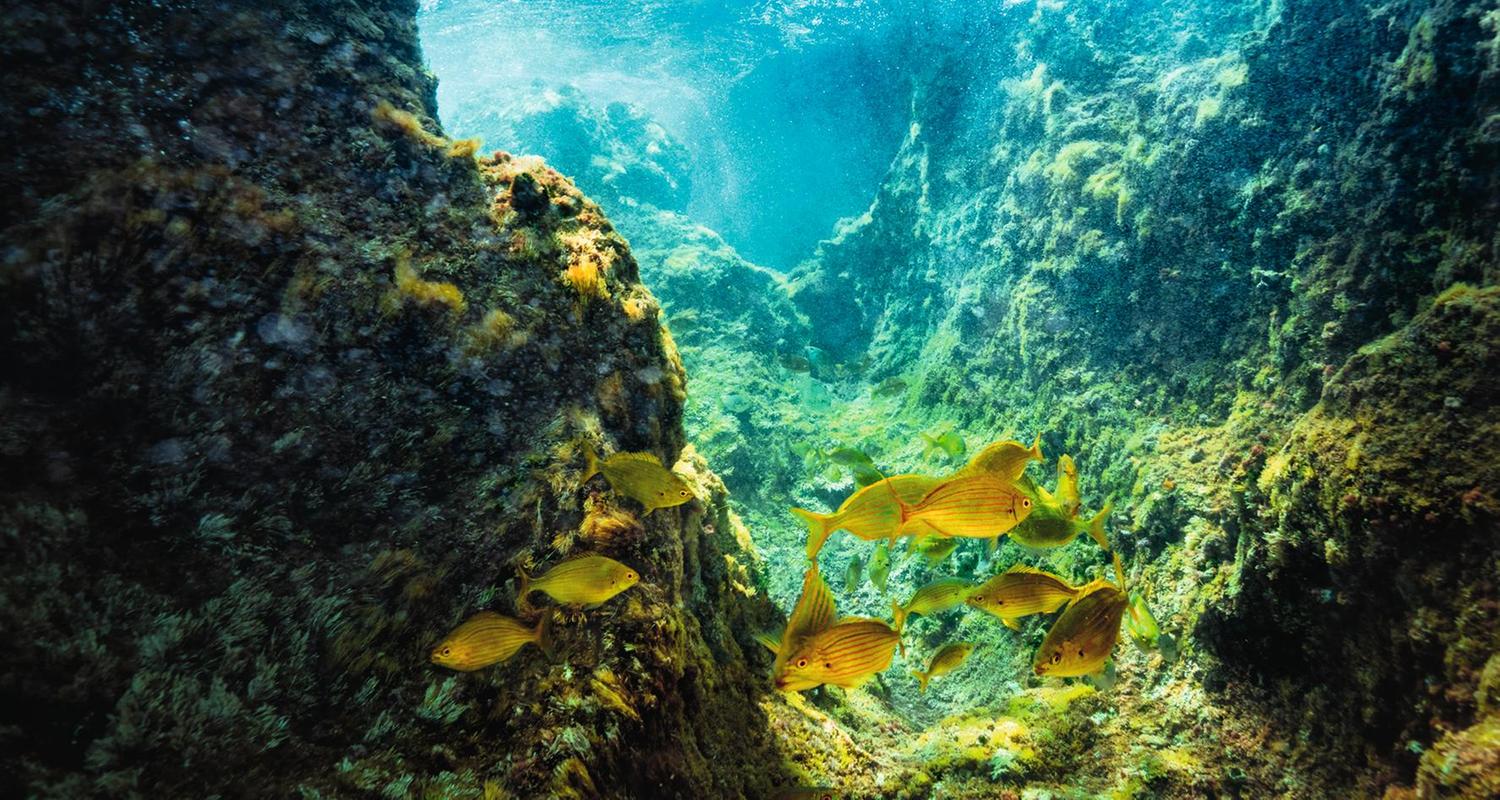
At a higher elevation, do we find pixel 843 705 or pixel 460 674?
pixel 460 674

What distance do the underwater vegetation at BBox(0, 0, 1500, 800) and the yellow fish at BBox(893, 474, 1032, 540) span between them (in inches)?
1.1

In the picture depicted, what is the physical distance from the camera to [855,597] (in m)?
8.24

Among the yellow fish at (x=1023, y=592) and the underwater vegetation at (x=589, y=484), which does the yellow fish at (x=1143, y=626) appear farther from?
the yellow fish at (x=1023, y=592)

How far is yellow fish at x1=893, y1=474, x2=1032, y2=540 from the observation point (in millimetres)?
2457

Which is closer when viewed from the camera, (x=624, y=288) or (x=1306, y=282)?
(x=624, y=288)

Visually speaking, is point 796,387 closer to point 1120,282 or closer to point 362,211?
point 1120,282

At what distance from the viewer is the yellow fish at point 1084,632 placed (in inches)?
104

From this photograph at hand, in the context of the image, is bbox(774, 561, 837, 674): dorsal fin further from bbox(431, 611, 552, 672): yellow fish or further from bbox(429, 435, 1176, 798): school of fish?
bbox(431, 611, 552, 672): yellow fish

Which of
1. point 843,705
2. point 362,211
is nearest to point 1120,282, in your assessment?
point 843,705

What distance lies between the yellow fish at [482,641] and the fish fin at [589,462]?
793 mm

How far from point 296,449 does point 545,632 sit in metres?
1.48

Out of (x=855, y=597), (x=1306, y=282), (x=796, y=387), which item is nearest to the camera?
(x=1306, y=282)

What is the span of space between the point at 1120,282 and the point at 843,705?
21.3 feet

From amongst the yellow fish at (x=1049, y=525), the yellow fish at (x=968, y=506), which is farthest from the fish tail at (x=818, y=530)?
the yellow fish at (x=1049, y=525)
